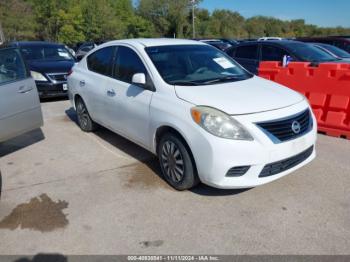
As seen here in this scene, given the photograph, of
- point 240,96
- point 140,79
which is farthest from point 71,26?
point 240,96

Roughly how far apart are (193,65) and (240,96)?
98 cm

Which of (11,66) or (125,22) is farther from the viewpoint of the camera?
(125,22)

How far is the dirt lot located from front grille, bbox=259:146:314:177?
35 centimetres

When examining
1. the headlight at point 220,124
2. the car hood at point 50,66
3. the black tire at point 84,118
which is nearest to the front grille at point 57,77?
the car hood at point 50,66

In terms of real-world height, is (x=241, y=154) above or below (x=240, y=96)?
below

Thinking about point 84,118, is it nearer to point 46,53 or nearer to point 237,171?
point 237,171

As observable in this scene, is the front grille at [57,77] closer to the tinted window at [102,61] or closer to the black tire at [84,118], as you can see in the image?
the black tire at [84,118]

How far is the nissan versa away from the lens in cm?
331

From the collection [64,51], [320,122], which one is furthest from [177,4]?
[320,122]

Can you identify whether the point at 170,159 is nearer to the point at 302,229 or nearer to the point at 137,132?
the point at 137,132

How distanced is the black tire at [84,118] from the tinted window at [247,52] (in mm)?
4181

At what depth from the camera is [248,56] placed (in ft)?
27.2

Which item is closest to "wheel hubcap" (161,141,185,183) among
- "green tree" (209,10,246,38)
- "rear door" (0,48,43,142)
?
"rear door" (0,48,43,142)

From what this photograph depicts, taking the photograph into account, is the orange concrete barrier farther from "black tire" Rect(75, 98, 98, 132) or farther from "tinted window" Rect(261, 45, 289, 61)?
"black tire" Rect(75, 98, 98, 132)
